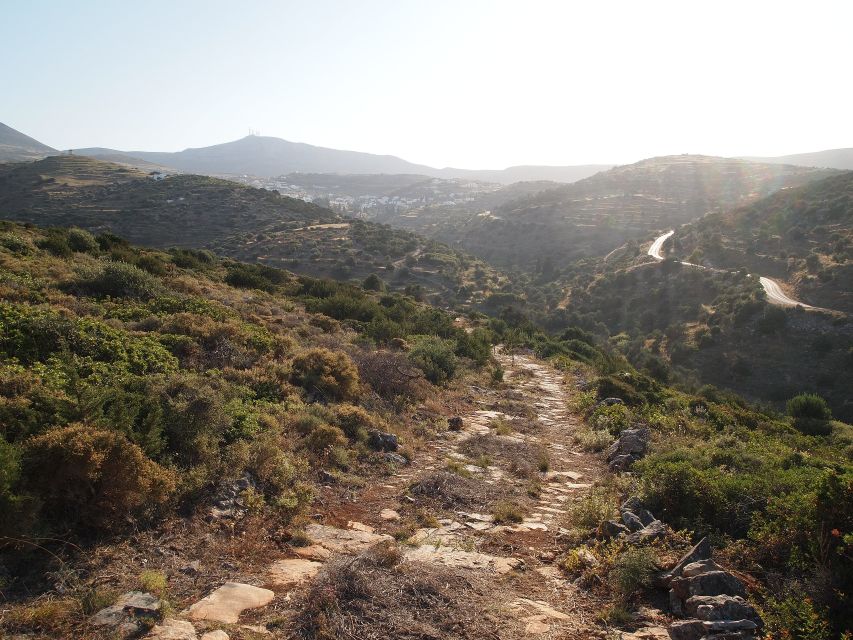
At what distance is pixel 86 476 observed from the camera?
14.3ft

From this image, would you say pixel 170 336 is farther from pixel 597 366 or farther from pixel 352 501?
pixel 597 366

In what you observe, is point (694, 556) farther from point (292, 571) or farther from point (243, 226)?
point (243, 226)

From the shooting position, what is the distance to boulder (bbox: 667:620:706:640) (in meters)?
3.93

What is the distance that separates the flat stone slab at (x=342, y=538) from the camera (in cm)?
537

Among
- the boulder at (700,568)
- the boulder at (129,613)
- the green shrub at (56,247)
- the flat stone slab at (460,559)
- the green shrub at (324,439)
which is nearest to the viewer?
the boulder at (129,613)

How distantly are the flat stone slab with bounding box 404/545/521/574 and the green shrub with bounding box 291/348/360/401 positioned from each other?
192 inches

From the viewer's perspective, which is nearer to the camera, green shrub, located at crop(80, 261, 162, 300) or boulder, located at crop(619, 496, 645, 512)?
boulder, located at crop(619, 496, 645, 512)

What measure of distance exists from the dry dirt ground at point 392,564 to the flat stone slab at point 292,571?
1 centimetres

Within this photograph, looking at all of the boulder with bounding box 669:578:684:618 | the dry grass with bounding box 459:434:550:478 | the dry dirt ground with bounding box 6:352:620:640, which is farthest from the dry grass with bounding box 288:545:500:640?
the dry grass with bounding box 459:434:550:478

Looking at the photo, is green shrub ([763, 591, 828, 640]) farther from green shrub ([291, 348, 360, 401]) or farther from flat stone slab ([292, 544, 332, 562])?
green shrub ([291, 348, 360, 401])

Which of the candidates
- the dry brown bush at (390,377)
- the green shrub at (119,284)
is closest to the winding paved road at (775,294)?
the dry brown bush at (390,377)

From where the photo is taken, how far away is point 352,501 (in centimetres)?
675

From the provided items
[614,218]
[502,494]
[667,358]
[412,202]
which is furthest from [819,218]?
[412,202]

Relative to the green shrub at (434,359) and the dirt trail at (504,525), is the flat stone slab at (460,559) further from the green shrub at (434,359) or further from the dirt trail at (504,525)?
the green shrub at (434,359)
